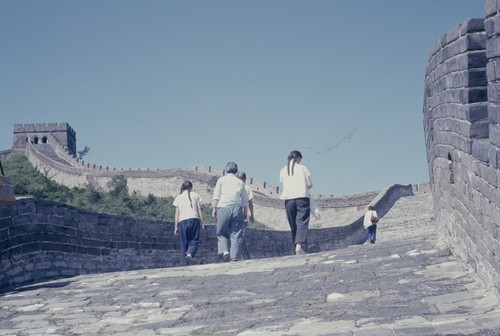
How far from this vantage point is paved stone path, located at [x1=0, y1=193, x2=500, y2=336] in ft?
13.0

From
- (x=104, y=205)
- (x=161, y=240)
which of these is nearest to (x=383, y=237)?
(x=161, y=240)

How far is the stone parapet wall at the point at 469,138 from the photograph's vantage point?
3.88m

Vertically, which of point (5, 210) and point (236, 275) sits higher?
point (5, 210)

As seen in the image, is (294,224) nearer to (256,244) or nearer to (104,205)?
(256,244)

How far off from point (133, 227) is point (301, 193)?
327 cm

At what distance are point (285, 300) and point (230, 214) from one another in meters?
4.33

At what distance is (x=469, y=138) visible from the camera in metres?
4.57

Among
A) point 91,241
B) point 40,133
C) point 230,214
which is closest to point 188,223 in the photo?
point 230,214

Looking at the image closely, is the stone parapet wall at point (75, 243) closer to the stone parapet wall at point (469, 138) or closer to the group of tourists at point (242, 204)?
the group of tourists at point (242, 204)

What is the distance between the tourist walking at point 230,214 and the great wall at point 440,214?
6.32 ft

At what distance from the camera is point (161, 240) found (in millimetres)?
12086

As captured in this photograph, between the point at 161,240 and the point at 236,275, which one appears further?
the point at 161,240

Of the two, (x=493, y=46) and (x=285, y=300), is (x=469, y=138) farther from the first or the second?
(x=285, y=300)

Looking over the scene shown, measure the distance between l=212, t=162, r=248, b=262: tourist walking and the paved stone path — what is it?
164 cm
